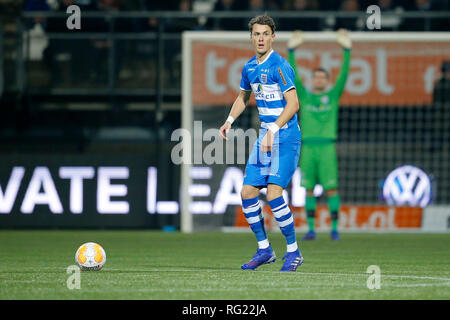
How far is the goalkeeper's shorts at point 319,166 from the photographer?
11.5 metres

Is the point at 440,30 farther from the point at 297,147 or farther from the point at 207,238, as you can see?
the point at 297,147

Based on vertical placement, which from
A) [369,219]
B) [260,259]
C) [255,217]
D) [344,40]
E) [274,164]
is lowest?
[369,219]

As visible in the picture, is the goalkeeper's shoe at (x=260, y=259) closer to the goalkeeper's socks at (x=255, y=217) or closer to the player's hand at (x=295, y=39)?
the goalkeeper's socks at (x=255, y=217)

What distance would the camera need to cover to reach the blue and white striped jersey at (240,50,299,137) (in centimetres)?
736

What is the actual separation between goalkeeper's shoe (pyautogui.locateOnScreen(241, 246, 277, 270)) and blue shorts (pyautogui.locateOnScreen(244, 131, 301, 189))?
0.55 m

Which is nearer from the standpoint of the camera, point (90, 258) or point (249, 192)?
point (90, 258)

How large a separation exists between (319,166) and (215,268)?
417cm

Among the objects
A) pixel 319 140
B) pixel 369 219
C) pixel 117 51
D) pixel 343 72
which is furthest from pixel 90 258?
pixel 117 51

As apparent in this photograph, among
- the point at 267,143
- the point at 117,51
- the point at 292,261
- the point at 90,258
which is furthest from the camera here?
the point at 117,51

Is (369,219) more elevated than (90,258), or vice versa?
(90,258)

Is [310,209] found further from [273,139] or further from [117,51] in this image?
[117,51]

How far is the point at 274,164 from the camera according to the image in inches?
292

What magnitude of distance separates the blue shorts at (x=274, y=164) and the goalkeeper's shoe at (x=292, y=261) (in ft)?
1.77
